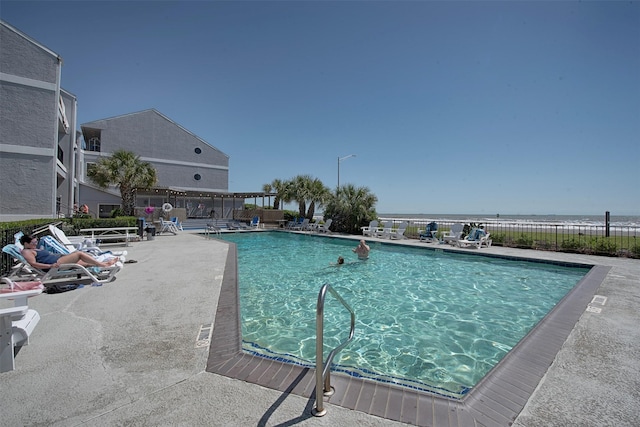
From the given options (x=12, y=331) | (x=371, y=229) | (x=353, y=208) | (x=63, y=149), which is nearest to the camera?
(x=12, y=331)

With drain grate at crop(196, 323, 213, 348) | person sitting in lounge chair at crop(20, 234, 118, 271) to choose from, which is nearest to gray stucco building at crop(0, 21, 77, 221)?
person sitting in lounge chair at crop(20, 234, 118, 271)

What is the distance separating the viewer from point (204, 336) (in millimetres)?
3666

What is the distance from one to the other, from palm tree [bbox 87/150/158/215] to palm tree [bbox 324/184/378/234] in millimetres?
12834

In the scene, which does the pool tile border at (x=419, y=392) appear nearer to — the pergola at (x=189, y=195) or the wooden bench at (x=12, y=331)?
the wooden bench at (x=12, y=331)

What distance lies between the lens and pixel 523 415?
7.30ft

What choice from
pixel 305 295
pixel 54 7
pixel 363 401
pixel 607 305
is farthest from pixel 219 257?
pixel 54 7

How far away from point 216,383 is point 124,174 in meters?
19.4

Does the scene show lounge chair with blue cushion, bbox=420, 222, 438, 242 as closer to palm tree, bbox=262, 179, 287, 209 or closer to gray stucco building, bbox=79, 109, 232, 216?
palm tree, bbox=262, 179, 287, 209

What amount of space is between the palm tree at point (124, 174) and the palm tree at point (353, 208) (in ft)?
42.1

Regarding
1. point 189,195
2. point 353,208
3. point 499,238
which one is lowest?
point 499,238

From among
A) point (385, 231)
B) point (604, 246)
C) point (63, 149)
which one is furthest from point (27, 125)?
point (604, 246)

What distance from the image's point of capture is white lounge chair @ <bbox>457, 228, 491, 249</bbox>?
13.1m

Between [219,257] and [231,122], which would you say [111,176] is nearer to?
[231,122]

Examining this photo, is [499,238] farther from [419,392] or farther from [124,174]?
[124,174]
